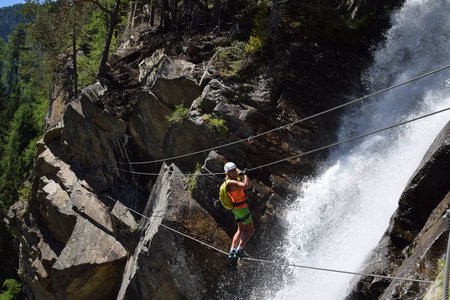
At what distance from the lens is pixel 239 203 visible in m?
A: 12.8

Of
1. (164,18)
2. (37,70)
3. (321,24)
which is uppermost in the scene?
(164,18)

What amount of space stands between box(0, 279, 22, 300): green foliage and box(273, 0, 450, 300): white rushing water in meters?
31.7

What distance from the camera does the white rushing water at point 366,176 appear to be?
1420cm

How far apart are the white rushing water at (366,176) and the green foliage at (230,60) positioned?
4.28 m

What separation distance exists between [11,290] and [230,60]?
103 feet

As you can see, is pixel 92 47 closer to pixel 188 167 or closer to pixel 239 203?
pixel 188 167

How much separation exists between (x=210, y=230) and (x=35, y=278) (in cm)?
1435

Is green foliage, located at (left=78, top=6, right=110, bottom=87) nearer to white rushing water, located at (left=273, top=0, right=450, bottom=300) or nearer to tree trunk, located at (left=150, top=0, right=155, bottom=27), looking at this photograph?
tree trunk, located at (left=150, top=0, right=155, bottom=27)

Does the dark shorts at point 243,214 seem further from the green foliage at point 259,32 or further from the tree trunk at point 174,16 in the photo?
the tree trunk at point 174,16

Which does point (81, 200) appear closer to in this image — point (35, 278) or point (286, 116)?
point (35, 278)

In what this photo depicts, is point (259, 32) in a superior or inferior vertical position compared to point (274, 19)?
inferior

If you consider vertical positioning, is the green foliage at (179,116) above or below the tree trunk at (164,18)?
below

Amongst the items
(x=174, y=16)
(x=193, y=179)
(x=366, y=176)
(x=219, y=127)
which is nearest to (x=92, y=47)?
(x=174, y=16)

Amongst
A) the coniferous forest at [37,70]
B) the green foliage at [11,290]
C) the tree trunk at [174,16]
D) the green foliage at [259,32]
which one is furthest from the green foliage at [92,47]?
the green foliage at [11,290]
